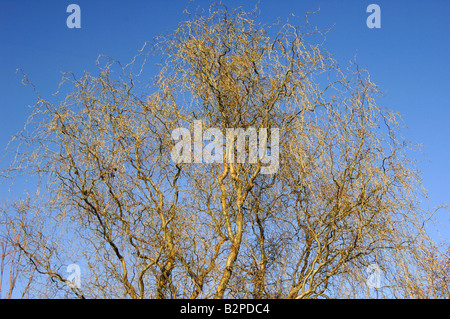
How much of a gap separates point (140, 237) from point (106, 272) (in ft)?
1.82

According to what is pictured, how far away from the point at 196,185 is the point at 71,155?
1.44 m
